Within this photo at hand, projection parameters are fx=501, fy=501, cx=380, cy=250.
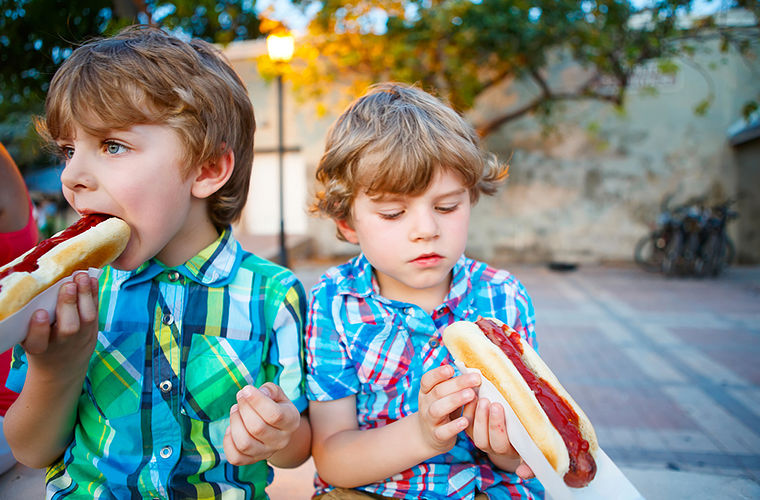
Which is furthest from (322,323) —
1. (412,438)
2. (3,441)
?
(3,441)

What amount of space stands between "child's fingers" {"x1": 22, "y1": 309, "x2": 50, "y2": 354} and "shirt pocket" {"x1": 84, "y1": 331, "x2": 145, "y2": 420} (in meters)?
0.34

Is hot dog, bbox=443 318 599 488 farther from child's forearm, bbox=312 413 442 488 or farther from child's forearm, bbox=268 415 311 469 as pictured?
child's forearm, bbox=268 415 311 469

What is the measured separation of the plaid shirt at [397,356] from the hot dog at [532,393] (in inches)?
8.3

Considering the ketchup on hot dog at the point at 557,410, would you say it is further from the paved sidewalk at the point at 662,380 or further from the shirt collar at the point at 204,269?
the paved sidewalk at the point at 662,380

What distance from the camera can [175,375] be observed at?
144cm

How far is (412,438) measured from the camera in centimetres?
136

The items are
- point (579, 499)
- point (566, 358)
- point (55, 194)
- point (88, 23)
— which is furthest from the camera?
point (55, 194)

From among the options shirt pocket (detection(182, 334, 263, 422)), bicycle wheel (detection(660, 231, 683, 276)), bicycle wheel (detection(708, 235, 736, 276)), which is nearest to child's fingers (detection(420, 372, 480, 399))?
shirt pocket (detection(182, 334, 263, 422))

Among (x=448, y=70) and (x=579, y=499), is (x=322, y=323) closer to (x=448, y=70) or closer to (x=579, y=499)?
(x=579, y=499)

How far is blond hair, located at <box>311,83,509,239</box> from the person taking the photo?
4.87 feet

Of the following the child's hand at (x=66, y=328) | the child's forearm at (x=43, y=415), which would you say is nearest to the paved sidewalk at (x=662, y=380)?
the child's forearm at (x=43, y=415)

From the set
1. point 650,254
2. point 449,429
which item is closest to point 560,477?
point 449,429

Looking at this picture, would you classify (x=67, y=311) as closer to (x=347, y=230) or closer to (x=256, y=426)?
(x=256, y=426)

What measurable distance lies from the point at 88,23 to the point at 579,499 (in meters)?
7.22
